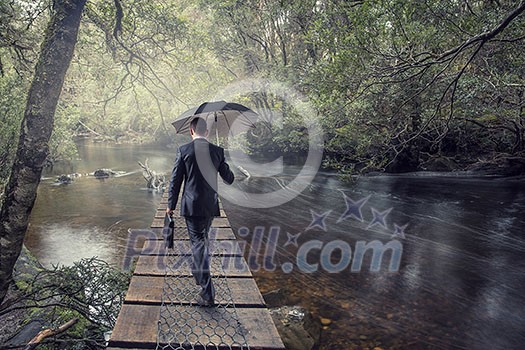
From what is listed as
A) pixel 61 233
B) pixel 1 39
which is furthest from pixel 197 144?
pixel 61 233

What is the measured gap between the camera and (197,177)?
181 inches

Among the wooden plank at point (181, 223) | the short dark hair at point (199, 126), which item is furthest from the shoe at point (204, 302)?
the wooden plank at point (181, 223)

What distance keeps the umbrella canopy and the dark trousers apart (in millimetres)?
1567

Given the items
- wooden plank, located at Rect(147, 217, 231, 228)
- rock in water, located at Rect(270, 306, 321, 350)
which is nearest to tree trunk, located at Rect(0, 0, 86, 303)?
wooden plank, located at Rect(147, 217, 231, 228)

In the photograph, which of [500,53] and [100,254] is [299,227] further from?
[500,53]

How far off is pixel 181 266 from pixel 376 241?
842cm

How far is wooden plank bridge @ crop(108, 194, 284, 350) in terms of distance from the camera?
12.7ft

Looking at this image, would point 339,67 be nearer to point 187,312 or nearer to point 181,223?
point 181,223

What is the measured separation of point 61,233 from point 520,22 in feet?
53.6

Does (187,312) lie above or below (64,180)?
above

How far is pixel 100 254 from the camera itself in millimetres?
11656

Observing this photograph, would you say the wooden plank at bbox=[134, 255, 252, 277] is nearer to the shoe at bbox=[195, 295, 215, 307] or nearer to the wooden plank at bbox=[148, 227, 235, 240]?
the shoe at bbox=[195, 295, 215, 307]

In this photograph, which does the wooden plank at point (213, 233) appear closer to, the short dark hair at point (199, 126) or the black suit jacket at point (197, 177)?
the black suit jacket at point (197, 177)

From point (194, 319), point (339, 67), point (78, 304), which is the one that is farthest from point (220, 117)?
point (78, 304)
